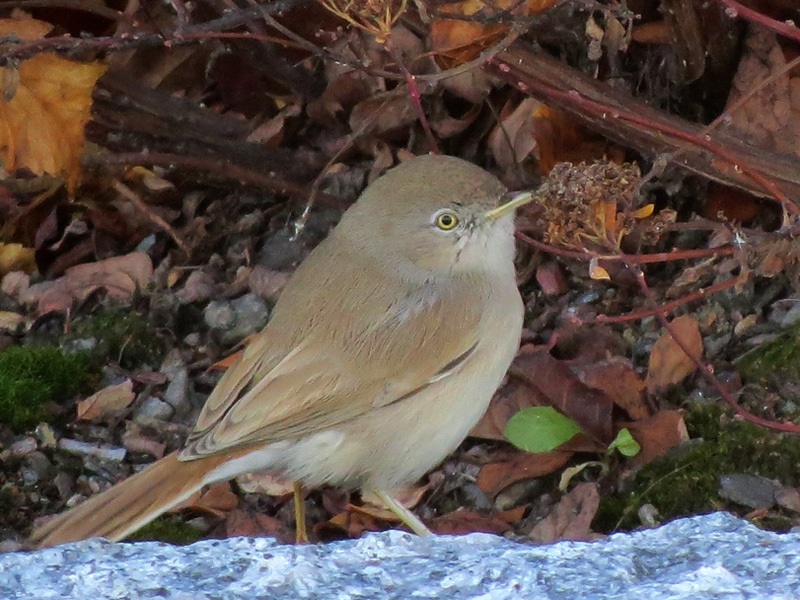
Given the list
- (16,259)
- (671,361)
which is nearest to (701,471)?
(671,361)

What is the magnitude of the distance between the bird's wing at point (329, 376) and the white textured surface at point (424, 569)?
0.90m

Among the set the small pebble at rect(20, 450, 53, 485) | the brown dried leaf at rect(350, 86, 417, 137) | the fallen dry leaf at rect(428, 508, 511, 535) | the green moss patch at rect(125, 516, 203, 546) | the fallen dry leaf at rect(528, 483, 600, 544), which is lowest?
the green moss patch at rect(125, 516, 203, 546)

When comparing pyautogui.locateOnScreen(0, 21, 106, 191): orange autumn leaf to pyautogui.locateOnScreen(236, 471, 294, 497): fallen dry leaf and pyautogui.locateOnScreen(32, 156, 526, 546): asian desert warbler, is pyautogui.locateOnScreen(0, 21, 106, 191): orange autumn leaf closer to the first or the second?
pyautogui.locateOnScreen(32, 156, 526, 546): asian desert warbler

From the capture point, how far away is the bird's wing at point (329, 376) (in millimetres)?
3879

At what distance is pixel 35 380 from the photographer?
15.7 ft

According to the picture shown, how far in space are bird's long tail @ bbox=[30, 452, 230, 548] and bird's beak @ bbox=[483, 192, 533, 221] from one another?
113 cm

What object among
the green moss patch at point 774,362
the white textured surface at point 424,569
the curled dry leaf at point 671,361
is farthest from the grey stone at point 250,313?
the white textured surface at point 424,569

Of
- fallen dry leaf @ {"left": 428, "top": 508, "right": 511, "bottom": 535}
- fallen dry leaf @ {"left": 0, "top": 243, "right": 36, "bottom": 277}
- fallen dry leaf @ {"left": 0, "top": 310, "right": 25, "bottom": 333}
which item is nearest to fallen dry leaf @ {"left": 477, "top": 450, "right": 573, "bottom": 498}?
fallen dry leaf @ {"left": 428, "top": 508, "right": 511, "bottom": 535}

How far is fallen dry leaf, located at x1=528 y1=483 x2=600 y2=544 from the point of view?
3.87 metres

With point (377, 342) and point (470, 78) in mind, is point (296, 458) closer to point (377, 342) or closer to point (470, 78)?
point (377, 342)

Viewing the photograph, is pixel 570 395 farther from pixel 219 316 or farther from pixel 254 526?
pixel 219 316

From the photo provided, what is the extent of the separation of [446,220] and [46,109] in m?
1.48

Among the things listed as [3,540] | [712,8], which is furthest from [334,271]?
[712,8]

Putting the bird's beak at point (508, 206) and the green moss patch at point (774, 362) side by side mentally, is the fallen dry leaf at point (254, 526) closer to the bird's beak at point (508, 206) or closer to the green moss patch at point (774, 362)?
the bird's beak at point (508, 206)
